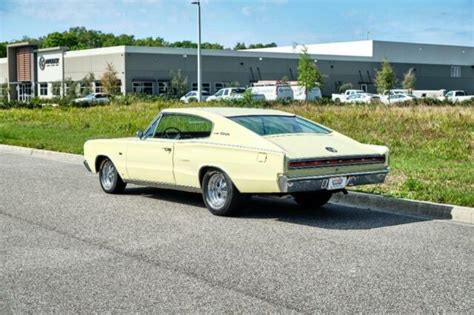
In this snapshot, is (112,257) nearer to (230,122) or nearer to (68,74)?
(230,122)

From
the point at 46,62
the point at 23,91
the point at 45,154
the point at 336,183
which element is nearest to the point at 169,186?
the point at 336,183

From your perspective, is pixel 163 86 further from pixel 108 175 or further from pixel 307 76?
pixel 108 175

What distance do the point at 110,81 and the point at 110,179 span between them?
203ft

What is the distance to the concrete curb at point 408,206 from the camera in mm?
9641

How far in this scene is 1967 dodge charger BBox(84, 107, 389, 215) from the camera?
9000 mm

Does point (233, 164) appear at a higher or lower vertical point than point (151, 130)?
lower

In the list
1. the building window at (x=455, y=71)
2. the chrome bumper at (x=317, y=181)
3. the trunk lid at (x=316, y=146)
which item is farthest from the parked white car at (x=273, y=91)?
the building window at (x=455, y=71)

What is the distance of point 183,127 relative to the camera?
1159 centimetres

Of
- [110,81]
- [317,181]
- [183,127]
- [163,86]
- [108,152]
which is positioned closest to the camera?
[317,181]

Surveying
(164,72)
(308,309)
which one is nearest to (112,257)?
(308,309)

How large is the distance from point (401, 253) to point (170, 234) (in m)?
2.69

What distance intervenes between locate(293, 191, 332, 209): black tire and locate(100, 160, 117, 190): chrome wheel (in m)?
3.18

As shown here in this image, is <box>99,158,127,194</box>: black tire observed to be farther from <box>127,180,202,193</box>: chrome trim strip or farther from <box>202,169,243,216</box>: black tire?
<box>202,169,243,216</box>: black tire

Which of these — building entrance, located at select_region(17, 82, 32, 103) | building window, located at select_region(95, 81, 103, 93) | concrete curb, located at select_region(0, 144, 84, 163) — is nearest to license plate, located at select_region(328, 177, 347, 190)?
concrete curb, located at select_region(0, 144, 84, 163)
